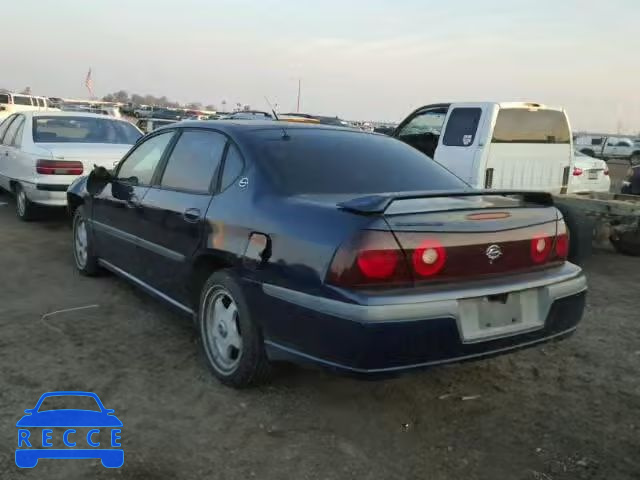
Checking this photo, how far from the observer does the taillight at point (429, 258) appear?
2816 millimetres

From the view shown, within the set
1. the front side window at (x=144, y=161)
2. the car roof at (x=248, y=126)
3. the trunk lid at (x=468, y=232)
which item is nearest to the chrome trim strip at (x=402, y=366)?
the trunk lid at (x=468, y=232)

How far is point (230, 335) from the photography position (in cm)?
350

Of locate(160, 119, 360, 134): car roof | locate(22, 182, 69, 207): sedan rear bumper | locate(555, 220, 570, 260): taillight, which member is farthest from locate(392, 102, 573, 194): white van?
locate(22, 182, 69, 207): sedan rear bumper

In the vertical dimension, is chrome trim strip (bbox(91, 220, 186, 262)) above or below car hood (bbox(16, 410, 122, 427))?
above

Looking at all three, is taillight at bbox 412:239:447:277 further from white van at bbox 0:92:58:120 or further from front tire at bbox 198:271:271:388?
white van at bbox 0:92:58:120

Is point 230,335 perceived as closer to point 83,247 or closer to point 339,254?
point 339,254

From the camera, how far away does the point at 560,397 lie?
11.5ft

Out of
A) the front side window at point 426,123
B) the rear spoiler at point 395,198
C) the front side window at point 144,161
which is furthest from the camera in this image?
the front side window at point 426,123

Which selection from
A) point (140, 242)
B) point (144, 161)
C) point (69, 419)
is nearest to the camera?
point (69, 419)

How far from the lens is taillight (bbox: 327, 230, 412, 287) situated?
274 cm

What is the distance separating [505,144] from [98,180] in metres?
4.73

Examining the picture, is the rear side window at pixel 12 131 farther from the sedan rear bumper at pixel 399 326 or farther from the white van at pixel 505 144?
the sedan rear bumper at pixel 399 326

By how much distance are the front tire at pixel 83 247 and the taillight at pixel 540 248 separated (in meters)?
3.81

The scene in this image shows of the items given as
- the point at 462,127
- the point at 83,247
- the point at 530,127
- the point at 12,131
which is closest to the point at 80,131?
the point at 12,131
